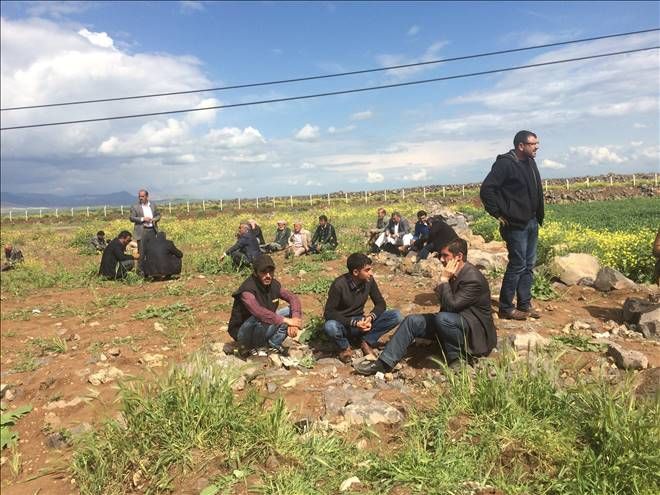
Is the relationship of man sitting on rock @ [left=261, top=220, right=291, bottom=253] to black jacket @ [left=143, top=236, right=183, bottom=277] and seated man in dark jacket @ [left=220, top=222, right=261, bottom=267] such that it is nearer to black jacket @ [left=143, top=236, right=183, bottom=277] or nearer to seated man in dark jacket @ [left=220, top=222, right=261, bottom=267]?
seated man in dark jacket @ [left=220, top=222, right=261, bottom=267]

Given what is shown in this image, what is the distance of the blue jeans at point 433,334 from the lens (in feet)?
14.2

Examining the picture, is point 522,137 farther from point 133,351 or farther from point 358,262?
point 133,351

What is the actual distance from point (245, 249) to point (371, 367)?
6621 millimetres

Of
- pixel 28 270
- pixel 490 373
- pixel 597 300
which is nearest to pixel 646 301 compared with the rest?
pixel 597 300

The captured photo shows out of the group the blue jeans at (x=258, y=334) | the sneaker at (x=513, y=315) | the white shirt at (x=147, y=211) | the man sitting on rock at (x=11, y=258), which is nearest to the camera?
the blue jeans at (x=258, y=334)

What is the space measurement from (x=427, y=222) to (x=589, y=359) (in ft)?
21.2

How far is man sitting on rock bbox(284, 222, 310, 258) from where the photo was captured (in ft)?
41.2

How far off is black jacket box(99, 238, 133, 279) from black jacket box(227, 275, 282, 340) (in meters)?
6.20

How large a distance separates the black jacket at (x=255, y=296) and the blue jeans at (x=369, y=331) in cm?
66

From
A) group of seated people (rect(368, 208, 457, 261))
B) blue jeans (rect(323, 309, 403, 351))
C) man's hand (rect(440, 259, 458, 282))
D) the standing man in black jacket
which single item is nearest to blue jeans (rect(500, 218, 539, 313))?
the standing man in black jacket

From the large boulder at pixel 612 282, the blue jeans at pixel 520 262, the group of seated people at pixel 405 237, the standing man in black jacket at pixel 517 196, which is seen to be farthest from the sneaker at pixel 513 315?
the group of seated people at pixel 405 237

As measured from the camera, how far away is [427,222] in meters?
10.9

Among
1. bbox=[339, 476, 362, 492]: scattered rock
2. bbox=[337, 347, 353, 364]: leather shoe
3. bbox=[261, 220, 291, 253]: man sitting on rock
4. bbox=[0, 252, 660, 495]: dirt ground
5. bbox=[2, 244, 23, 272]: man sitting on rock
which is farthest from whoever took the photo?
bbox=[2, 244, 23, 272]: man sitting on rock

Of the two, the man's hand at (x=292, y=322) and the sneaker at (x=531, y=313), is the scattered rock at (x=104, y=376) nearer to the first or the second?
the man's hand at (x=292, y=322)
